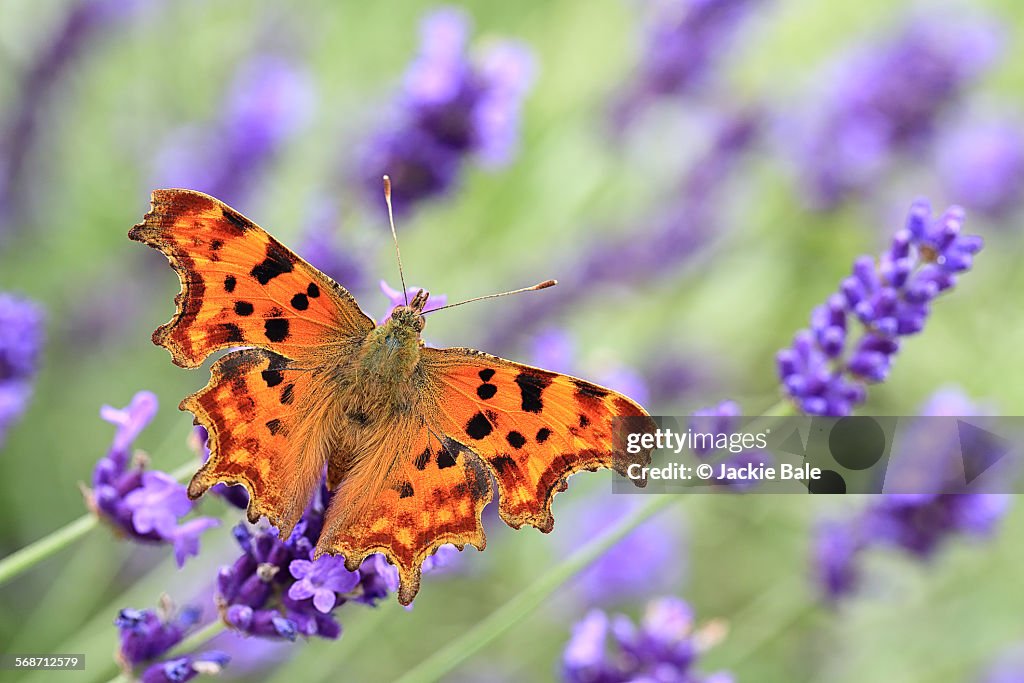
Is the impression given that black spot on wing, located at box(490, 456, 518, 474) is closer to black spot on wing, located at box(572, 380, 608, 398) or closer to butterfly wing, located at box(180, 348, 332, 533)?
black spot on wing, located at box(572, 380, 608, 398)

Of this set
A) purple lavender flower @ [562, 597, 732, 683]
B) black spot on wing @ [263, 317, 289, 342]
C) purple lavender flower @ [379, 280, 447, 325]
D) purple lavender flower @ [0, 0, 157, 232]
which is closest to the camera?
black spot on wing @ [263, 317, 289, 342]

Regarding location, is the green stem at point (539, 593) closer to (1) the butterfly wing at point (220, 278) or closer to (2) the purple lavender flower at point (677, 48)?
(1) the butterfly wing at point (220, 278)

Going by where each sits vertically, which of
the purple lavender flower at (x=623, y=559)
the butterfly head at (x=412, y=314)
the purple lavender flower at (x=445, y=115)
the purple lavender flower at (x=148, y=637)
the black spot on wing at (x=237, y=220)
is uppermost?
the purple lavender flower at (x=445, y=115)

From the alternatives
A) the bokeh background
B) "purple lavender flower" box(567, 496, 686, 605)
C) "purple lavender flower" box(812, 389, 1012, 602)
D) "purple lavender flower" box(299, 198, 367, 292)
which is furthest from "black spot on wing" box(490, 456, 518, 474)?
"purple lavender flower" box(567, 496, 686, 605)

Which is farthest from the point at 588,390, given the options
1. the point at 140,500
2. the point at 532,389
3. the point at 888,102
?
Result: the point at 888,102

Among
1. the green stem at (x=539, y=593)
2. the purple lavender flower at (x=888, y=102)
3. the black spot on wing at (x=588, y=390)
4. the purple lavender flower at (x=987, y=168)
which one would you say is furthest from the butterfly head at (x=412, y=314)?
the purple lavender flower at (x=987, y=168)

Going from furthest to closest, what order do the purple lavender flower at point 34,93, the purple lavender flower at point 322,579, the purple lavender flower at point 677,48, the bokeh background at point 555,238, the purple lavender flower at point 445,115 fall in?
the purple lavender flower at point 677,48, the purple lavender flower at point 34,93, the bokeh background at point 555,238, the purple lavender flower at point 445,115, the purple lavender flower at point 322,579

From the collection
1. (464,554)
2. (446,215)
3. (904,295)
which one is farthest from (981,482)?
(446,215)
